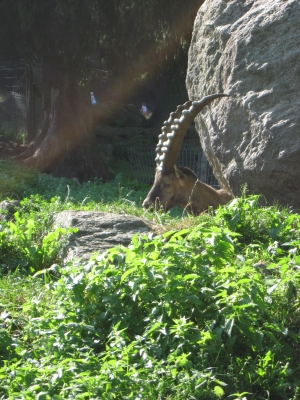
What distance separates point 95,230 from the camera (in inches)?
224

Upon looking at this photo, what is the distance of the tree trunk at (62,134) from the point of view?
15.4 meters

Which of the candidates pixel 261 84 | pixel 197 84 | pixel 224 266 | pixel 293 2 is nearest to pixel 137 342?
pixel 224 266

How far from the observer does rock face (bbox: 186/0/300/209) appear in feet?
21.7

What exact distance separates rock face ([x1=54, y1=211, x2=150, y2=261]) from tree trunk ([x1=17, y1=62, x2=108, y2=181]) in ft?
31.0

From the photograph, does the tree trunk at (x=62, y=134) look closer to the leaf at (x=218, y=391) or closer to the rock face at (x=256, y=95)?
the rock face at (x=256, y=95)

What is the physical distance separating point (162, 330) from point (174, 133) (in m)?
4.77

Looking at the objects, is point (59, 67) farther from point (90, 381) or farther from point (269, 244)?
point (90, 381)

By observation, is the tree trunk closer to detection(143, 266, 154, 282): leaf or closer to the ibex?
the ibex

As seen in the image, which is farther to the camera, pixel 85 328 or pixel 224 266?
pixel 224 266

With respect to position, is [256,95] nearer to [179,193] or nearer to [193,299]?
[179,193]

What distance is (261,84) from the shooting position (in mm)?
6934

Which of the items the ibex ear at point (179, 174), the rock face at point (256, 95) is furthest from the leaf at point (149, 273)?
the ibex ear at point (179, 174)

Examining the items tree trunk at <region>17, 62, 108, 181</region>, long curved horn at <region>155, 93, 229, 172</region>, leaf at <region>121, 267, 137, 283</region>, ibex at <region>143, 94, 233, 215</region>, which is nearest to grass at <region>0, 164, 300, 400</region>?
leaf at <region>121, 267, 137, 283</region>

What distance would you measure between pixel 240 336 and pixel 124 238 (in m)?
2.07
